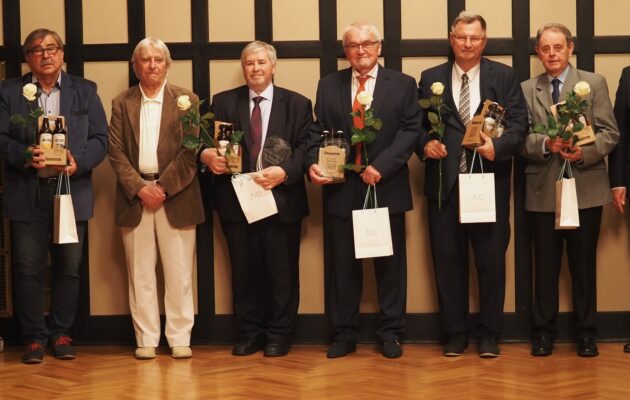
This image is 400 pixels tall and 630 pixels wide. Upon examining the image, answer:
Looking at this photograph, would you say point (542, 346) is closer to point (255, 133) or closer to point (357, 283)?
point (357, 283)

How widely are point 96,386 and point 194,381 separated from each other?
0.49 metres

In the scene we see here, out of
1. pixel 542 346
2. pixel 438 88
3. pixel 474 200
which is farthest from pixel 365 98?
pixel 542 346

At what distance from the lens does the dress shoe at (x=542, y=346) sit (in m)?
5.73

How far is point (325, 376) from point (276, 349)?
0.63 meters

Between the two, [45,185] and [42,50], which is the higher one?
[42,50]

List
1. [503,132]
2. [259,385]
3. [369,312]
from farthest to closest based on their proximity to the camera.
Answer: [369,312] < [503,132] < [259,385]

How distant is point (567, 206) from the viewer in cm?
552

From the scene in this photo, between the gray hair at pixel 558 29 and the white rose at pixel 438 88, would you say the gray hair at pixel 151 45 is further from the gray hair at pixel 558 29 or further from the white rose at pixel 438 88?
the gray hair at pixel 558 29

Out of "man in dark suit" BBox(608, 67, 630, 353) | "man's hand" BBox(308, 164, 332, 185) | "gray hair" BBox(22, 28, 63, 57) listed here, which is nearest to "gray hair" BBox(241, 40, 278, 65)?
"man's hand" BBox(308, 164, 332, 185)

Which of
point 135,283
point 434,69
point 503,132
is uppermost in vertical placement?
point 434,69

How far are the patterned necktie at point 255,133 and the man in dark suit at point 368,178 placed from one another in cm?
30

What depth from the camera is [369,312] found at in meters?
6.24

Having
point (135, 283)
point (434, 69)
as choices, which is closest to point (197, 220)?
point (135, 283)

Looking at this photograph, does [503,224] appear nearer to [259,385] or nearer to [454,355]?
[454,355]
